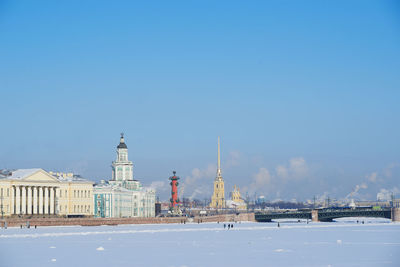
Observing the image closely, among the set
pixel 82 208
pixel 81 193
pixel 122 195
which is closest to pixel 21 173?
pixel 81 193

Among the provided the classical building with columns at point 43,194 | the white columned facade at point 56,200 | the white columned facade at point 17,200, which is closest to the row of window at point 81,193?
the classical building with columns at point 43,194

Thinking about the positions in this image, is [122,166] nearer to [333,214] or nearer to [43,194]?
[43,194]

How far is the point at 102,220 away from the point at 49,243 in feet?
193

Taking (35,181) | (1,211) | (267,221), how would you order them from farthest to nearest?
(267,221) → (35,181) → (1,211)

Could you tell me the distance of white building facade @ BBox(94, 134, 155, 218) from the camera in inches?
5600

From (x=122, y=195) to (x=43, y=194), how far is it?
2314cm

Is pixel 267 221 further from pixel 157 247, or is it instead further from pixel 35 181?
pixel 157 247

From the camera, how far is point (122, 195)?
14625 cm

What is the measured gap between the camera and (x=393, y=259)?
158ft

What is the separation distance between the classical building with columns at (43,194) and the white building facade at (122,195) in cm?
599

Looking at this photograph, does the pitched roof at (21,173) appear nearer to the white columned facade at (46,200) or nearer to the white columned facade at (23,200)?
the white columned facade at (23,200)

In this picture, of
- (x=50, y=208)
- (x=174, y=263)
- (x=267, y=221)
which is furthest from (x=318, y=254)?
(x=267, y=221)

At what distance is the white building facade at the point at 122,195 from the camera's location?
142m

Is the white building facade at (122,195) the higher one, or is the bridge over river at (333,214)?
the white building facade at (122,195)
